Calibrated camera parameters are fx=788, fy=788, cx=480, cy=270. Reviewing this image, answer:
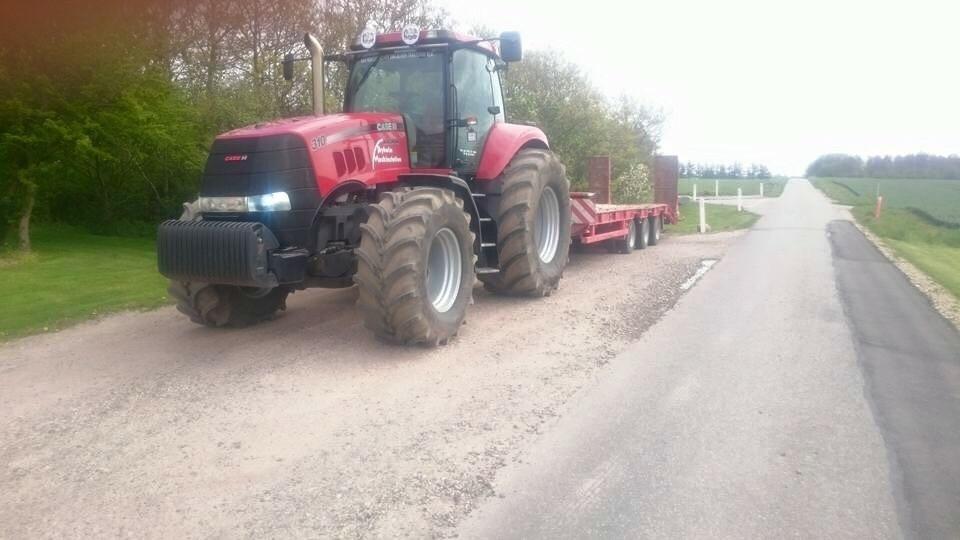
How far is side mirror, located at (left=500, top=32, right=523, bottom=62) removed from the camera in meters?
8.26

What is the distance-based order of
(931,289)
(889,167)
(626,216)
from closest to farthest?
(931,289) < (626,216) < (889,167)

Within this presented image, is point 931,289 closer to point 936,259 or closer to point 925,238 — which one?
point 936,259

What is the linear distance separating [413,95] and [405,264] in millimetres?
2653

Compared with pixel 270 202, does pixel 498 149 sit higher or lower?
higher

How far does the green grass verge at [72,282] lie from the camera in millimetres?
9148

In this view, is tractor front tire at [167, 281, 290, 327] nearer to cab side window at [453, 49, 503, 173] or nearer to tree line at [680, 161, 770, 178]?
cab side window at [453, 49, 503, 173]

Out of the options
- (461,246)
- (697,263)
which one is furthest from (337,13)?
(461,246)

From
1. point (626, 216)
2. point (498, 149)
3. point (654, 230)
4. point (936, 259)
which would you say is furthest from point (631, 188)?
point (498, 149)

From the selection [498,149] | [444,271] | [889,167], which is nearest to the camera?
[444,271]

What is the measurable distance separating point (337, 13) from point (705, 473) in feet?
55.0

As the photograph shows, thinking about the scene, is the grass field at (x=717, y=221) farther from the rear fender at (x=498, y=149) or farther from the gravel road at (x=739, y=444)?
the gravel road at (x=739, y=444)

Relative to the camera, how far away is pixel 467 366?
263 inches

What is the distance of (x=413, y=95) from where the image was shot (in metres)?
8.53

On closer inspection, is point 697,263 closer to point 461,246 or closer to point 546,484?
point 461,246
